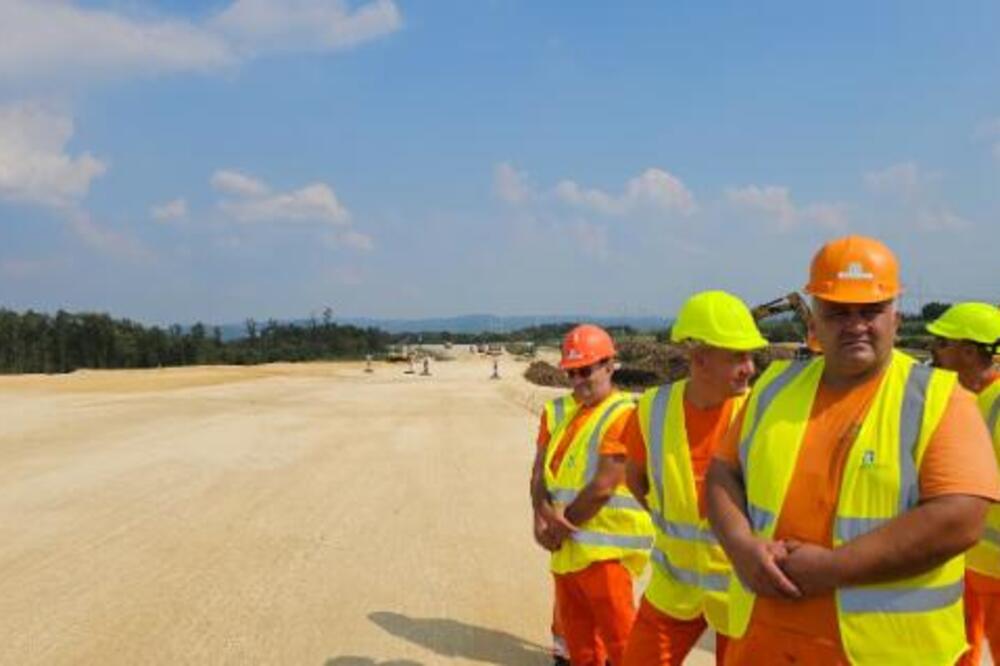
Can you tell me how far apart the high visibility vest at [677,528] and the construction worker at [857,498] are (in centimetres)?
96

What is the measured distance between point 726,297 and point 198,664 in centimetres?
377

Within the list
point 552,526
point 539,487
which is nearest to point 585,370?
point 539,487

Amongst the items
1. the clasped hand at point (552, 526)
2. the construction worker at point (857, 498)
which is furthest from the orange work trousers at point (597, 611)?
the construction worker at point (857, 498)

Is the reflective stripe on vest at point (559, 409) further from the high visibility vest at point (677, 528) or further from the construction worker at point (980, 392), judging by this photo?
the construction worker at point (980, 392)

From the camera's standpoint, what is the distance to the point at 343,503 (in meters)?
10.6

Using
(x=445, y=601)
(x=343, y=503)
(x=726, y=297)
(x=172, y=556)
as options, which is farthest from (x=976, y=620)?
(x=343, y=503)

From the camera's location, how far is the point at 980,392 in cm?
472

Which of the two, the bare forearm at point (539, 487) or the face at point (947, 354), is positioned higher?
the face at point (947, 354)

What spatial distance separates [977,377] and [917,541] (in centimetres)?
270

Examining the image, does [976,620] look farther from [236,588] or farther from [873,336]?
[236,588]

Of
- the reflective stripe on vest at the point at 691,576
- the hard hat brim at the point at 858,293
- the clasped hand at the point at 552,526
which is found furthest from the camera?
the clasped hand at the point at 552,526

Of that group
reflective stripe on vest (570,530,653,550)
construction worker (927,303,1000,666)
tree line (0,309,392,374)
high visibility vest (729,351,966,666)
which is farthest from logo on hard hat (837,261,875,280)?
tree line (0,309,392,374)

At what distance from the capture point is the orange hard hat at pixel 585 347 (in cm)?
477

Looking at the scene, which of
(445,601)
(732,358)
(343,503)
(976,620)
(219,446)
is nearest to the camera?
(732,358)
